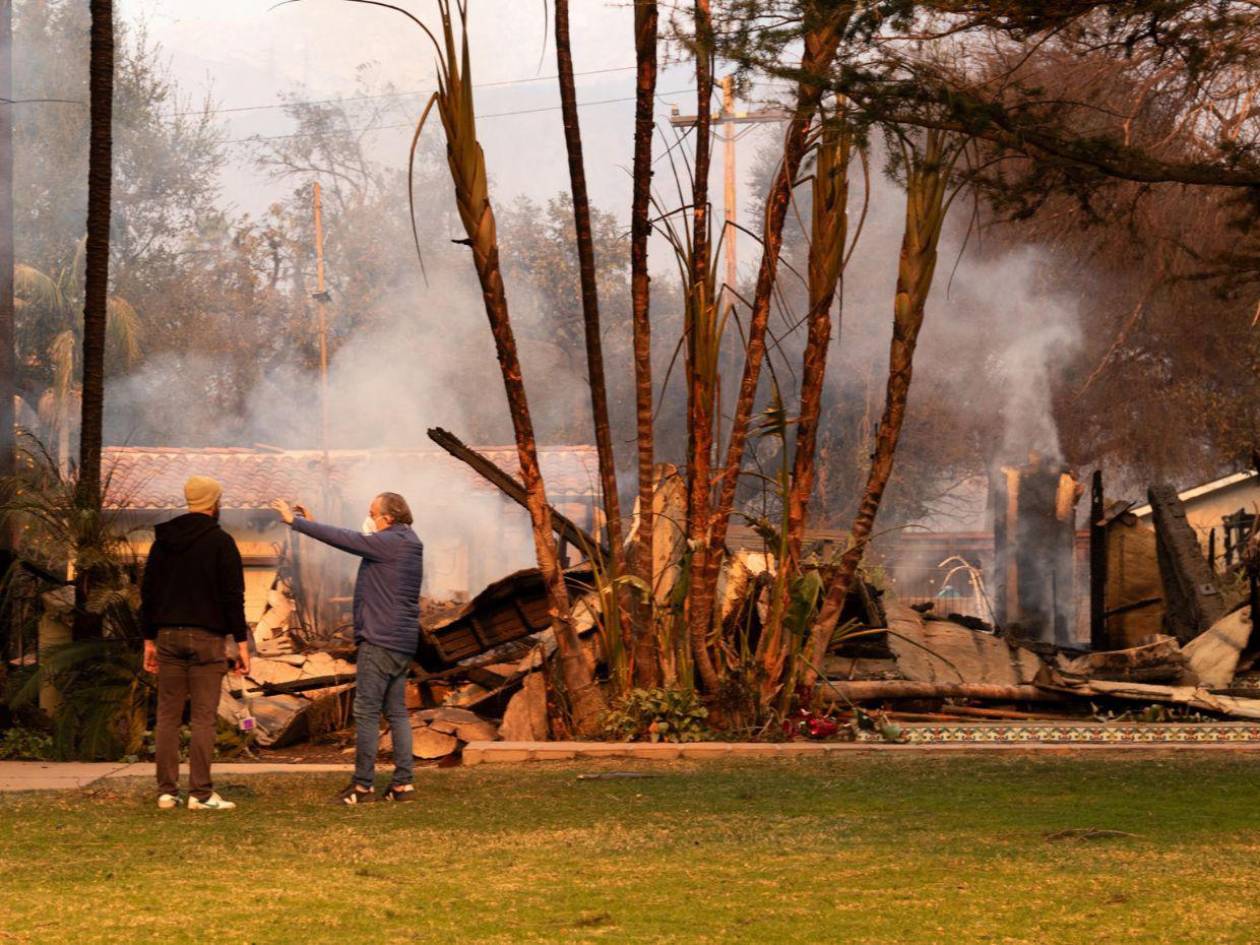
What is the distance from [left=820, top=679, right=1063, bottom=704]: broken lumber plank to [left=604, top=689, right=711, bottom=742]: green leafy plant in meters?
1.55

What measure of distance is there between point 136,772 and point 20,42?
45.4 meters

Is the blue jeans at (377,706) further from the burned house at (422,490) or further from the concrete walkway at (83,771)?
the burned house at (422,490)

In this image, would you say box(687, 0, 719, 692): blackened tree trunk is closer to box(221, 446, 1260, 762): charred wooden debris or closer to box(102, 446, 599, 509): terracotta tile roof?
box(221, 446, 1260, 762): charred wooden debris

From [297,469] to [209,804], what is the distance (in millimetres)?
30484

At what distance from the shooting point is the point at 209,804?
9.15 metres

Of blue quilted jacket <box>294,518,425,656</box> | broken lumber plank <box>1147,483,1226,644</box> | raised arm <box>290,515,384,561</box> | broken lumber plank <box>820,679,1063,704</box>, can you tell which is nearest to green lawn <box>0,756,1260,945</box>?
blue quilted jacket <box>294,518,425,656</box>

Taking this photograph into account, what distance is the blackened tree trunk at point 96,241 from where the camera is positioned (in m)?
12.6

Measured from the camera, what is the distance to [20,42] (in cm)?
5219

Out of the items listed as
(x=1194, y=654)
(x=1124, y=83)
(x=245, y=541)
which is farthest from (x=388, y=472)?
(x=1194, y=654)

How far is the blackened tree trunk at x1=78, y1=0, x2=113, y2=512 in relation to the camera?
12.6m

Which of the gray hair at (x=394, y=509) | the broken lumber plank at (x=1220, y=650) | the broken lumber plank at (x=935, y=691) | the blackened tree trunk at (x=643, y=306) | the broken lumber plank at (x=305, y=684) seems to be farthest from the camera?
the broken lumber plank at (x=1220, y=650)

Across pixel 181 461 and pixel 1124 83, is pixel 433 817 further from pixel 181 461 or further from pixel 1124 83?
pixel 181 461

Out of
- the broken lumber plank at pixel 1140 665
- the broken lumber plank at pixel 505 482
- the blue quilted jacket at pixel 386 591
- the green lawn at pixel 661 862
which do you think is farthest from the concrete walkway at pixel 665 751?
the broken lumber plank at pixel 1140 665

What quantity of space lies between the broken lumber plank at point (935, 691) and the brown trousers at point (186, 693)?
5680 millimetres
